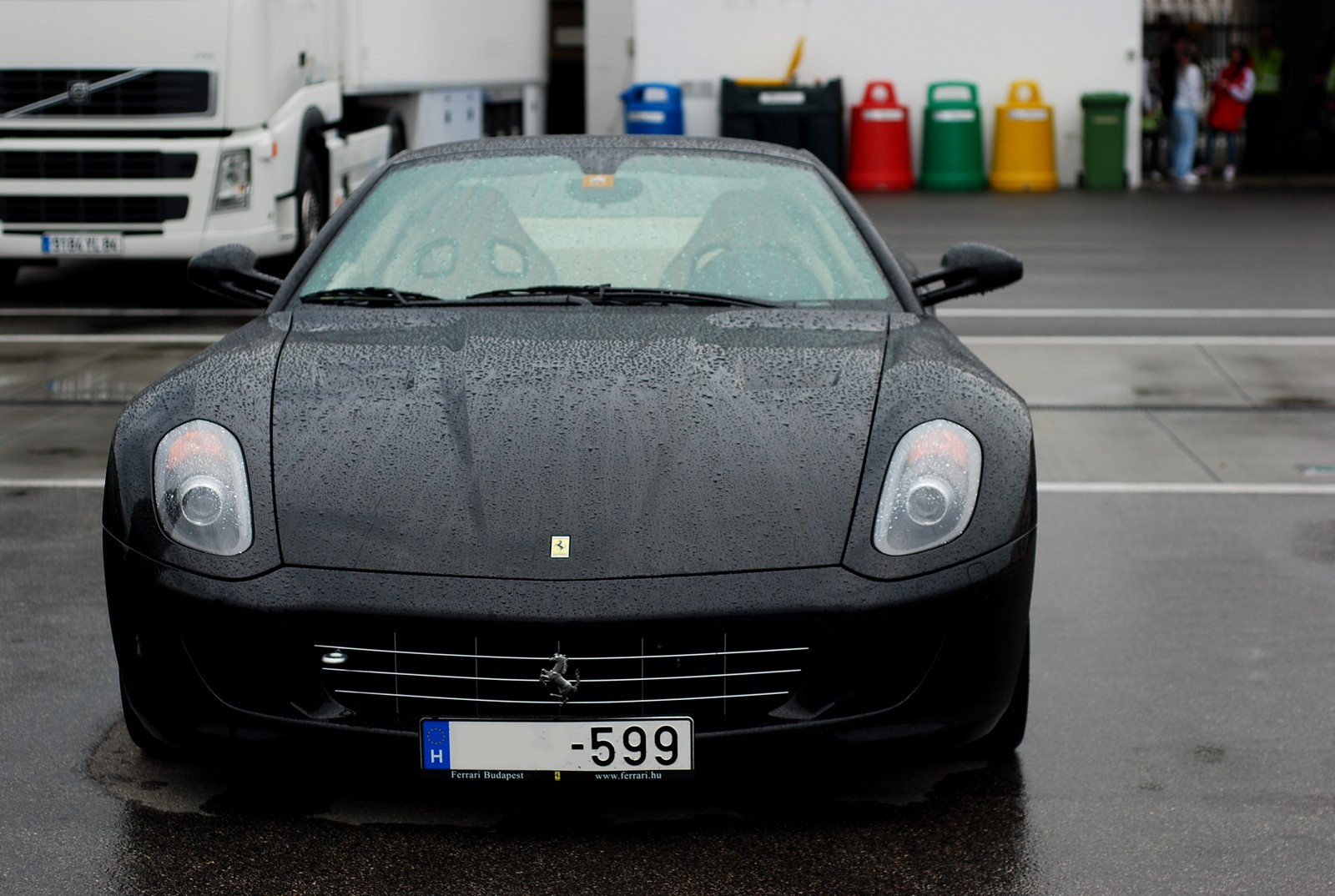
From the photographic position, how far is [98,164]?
11164 mm

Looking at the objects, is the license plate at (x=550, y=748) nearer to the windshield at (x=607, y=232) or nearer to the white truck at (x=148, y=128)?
the windshield at (x=607, y=232)

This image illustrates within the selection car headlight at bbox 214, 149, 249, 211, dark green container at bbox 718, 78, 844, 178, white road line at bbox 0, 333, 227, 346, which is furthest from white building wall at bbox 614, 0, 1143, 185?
white road line at bbox 0, 333, 227, 346

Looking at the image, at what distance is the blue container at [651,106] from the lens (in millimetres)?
21141

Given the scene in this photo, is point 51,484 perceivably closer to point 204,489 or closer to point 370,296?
point 370,296

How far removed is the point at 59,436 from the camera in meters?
7.46

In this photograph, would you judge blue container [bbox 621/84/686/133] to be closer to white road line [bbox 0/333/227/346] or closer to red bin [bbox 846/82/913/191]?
red bin [bbox 846/82/913/191]

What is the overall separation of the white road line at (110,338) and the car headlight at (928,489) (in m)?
6.92

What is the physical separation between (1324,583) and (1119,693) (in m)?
1.30

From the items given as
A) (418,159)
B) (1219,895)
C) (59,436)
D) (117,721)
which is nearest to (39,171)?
(59,436)

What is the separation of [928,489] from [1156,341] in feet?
22.6

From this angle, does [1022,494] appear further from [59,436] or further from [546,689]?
[59,436]

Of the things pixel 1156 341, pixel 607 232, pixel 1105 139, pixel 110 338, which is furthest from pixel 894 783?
pixel 1105 139

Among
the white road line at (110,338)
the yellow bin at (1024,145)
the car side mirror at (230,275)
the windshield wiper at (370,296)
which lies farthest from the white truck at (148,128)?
the yellow bin at (1024,145)

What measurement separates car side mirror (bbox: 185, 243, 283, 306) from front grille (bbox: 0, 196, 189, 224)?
6.57 meters
